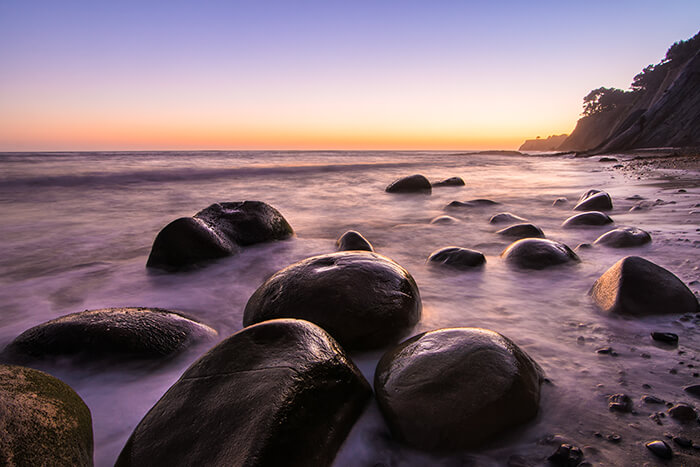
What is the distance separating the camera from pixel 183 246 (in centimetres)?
350

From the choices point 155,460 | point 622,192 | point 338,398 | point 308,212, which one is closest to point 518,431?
point 338,398

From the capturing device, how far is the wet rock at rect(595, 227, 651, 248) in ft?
11.4

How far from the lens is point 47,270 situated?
366 centimetres

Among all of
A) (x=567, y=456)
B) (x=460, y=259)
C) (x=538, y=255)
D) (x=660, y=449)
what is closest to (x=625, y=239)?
(x=538, y=255)

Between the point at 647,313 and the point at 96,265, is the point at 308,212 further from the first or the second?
the point at 647,313

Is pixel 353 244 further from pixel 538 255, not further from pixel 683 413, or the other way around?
pixel 683 413

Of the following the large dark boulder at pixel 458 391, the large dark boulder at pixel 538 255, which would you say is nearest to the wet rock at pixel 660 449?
the large dark boulder at pixel 458 391

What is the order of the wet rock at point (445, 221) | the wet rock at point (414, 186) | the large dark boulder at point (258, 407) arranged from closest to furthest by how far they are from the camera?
the large dark boulder at point (258, 407), the wet rock at point (445, 221), the wet rock at point (414, 186)

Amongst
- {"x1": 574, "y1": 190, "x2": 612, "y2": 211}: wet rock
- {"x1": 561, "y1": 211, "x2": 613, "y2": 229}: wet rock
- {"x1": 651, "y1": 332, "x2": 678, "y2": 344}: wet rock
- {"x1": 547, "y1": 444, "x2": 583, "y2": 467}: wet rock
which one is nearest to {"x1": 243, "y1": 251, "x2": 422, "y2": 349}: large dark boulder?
{"x1": 547, "y1": 444, "x2": 583, "y2": 467}: wet rock

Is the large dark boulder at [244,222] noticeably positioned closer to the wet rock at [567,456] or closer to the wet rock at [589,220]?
the wet rock at [567,456]

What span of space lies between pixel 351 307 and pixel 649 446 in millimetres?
1258

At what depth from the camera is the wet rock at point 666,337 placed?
180 cm

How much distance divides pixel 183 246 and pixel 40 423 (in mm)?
2560

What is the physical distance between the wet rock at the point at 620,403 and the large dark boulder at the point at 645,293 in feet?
2.69
